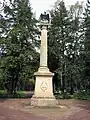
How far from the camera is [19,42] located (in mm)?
37938

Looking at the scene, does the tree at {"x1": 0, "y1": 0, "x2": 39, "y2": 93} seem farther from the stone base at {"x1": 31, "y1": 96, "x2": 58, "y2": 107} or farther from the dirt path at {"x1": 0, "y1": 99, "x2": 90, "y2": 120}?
the dirt path at {"x1": 0, "y1": 99, "x2": 90, "y2": 120}

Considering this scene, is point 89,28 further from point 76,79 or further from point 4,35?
point 4,35

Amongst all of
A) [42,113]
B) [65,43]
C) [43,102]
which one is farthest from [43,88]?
[65,43]

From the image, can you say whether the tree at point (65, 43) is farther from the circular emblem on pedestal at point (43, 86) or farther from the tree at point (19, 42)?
the circular emblem on pedestal at point (43, 86)

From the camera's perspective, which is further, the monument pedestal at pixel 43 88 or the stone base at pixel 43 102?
the monument pedestal at pixel 43 88

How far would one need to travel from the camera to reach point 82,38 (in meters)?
46.2

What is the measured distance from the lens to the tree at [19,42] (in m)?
37.0

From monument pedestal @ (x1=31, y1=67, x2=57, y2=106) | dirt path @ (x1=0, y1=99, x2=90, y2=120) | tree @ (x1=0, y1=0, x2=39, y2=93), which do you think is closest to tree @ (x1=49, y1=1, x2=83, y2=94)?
tree @ (x1=0, y1=0, x2=39, y2=93)

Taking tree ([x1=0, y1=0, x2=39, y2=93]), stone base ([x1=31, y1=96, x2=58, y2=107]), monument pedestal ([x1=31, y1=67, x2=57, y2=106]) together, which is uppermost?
tree ([x1=0, y1=0, x2=39, y2=93])

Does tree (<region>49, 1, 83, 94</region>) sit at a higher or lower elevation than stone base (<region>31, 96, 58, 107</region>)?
higher

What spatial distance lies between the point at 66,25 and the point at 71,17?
6.91 feet

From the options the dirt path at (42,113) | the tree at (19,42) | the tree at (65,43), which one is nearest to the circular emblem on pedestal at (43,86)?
the dirt path at (42,113)

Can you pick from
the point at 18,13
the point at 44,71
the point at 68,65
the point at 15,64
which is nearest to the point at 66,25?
the point at 68,65

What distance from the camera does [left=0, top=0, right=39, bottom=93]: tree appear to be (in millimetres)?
36969
